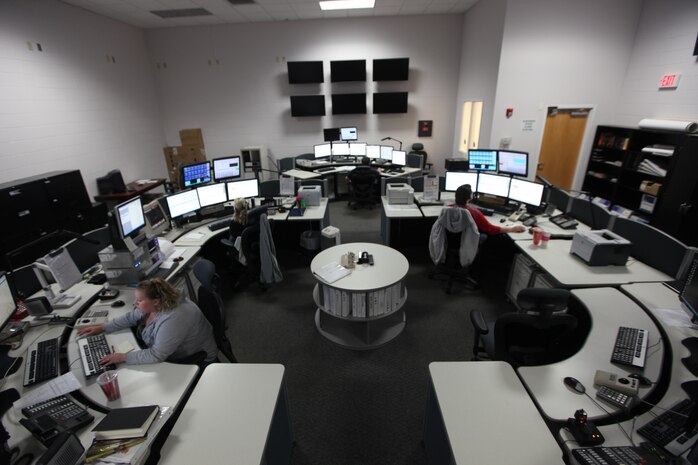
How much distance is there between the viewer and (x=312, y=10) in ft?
20.1

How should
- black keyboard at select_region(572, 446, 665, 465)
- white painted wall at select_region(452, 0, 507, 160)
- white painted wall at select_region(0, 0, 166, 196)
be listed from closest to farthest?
black keyboard at select_region(572, 446, 665, 465)
white painted wall at select_region(0, 0, 166, 196)
white painted wall at select_region(452, 0, 507, 160)

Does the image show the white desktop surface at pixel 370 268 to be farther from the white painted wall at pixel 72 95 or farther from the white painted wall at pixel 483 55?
the white painted wall at pixel 72 95

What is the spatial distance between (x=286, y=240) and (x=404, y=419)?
127 inches

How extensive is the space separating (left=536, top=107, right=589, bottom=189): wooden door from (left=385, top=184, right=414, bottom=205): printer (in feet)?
9.44

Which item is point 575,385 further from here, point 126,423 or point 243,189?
point 243,189

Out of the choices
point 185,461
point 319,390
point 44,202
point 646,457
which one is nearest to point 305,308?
point 319,390

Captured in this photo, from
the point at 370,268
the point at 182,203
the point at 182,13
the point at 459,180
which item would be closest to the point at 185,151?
the point at 182,13

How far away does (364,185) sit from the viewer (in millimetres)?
6223

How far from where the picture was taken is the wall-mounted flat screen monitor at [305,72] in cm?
700

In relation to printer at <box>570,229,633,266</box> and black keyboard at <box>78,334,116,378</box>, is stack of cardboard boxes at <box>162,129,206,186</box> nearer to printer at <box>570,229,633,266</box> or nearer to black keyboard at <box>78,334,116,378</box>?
black keyboard at <box>78,334,116,378</box>

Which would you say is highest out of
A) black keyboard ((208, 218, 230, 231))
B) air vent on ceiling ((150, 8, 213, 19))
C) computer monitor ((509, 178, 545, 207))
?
air vent on ceiling ((150, 8, 213, 19))

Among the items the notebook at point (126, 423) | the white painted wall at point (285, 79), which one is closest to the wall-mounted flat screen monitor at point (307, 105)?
the white painted wall at point (285, 79)

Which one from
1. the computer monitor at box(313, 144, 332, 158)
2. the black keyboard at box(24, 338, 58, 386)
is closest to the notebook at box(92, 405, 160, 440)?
the black keyboard at box(24, 338, 58, 386)

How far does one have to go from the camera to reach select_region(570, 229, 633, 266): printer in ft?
8.87
